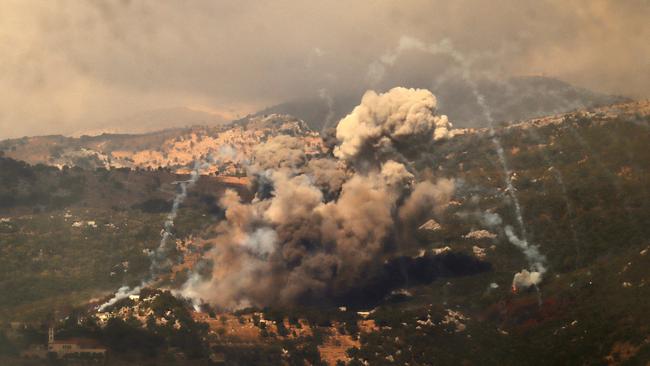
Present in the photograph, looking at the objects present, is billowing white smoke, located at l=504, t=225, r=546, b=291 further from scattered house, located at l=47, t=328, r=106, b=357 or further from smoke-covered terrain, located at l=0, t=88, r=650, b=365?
scattered house, located at l=47, t=328, r=106, b=357

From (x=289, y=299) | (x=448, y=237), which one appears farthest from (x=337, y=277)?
(x=448, y=237)

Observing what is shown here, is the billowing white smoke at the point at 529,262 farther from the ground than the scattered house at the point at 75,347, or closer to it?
farther from the ground

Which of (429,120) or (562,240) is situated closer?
(429,120)

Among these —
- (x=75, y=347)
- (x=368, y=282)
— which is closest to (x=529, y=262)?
(x=368, y=282)

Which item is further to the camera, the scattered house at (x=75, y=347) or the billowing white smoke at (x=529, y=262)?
the billowing white smoke at (x=529, y=262)

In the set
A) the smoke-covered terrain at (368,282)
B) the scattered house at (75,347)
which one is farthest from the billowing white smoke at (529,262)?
the scattered house at (75,347)

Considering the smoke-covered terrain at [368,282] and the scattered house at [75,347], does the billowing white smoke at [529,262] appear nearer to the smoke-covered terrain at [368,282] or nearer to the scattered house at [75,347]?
the smoke-covered terrain at [368,282]

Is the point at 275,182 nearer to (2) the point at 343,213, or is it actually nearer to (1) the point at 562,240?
(2) the point at 343,213

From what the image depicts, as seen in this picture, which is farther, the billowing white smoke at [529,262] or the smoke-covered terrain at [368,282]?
the billowing white smoke at [529,262]

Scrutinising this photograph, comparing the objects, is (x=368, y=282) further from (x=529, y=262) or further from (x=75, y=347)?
(x=75, y=347)

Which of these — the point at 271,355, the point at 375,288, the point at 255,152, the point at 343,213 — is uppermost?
the point at 255,152

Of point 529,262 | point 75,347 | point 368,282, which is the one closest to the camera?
point 75,347
